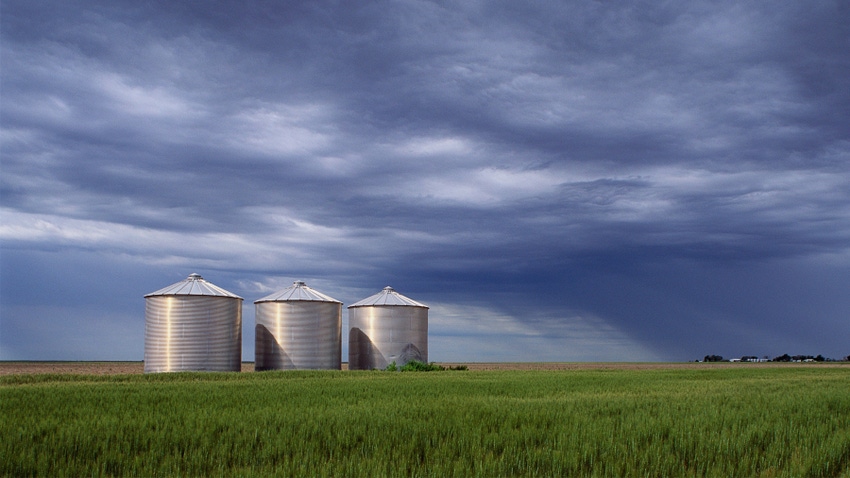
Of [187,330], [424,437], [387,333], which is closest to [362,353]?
[387,333]

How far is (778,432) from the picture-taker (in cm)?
1457

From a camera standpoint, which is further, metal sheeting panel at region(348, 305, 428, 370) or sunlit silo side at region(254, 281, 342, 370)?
metal sheeting panel at region(348, 305, 428, 370)

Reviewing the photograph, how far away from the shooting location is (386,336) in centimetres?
5150

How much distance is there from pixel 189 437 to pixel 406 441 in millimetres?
4392

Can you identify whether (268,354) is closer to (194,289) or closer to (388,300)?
(194,289)

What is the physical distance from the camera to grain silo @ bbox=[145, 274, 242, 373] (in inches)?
1731

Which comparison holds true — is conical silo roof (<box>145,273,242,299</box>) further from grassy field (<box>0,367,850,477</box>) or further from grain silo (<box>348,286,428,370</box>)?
grassy field (<box>0,367,850,477</box>)

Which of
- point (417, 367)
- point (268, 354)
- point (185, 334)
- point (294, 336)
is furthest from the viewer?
point (417, 367)

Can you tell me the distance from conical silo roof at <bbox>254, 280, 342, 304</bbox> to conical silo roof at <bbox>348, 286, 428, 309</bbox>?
9.86 ft

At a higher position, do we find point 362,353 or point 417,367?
point 362,353

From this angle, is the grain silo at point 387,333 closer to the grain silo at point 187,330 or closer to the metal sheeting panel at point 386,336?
the metal sheeting panel at point 386,336

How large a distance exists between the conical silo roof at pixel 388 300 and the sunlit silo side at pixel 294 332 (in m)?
4.21

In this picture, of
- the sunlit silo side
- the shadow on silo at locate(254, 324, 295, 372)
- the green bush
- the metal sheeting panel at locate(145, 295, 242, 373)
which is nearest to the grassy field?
the metal sheeting panel at locate(145, 295, 242, 373)

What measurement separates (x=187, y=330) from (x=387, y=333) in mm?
14732
